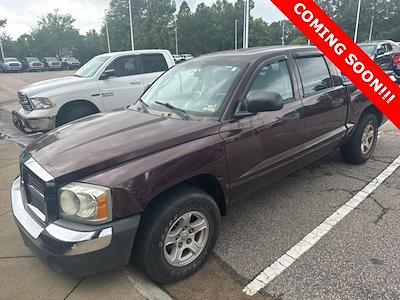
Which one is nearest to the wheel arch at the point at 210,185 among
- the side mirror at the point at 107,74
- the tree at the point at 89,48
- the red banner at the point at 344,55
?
the red banner at the point at 344,55

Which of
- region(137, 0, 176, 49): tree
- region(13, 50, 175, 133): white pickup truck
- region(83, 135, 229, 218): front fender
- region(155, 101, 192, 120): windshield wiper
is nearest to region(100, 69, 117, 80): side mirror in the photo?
region(13, 50, 175, 133): white pickup truck

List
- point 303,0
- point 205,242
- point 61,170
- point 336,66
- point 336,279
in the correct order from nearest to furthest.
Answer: point 61,170, point 336,279, point 205,242, point 336,66, point 303,0

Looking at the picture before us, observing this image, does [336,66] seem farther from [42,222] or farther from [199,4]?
[199,4]

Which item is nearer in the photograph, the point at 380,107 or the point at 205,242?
the point at 205,242

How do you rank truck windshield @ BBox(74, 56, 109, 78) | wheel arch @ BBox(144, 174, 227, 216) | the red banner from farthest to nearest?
truck windshield @ BBox(74, 56, 109, 78) → the red banner → wheel arch @ BBox(144, 174, 227, 216)

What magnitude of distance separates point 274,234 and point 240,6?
69651 mm

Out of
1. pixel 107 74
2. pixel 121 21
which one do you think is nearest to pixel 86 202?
pixel 107 74

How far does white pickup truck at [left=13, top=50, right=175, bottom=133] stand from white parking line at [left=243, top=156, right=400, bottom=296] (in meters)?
4.83

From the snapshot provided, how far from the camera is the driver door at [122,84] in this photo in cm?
693

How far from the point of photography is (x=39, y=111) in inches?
241

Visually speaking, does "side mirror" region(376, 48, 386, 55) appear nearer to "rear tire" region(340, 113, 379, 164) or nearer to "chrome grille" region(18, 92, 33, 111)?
"rear tire" region(340, 113, 379, 164)

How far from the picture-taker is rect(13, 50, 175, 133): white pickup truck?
615 cm

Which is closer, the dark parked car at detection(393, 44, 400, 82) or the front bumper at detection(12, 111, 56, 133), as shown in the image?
the front bumper at detection(12, 111, 56, 133)

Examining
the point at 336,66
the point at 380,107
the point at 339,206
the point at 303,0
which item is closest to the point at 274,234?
the point at 339,206
